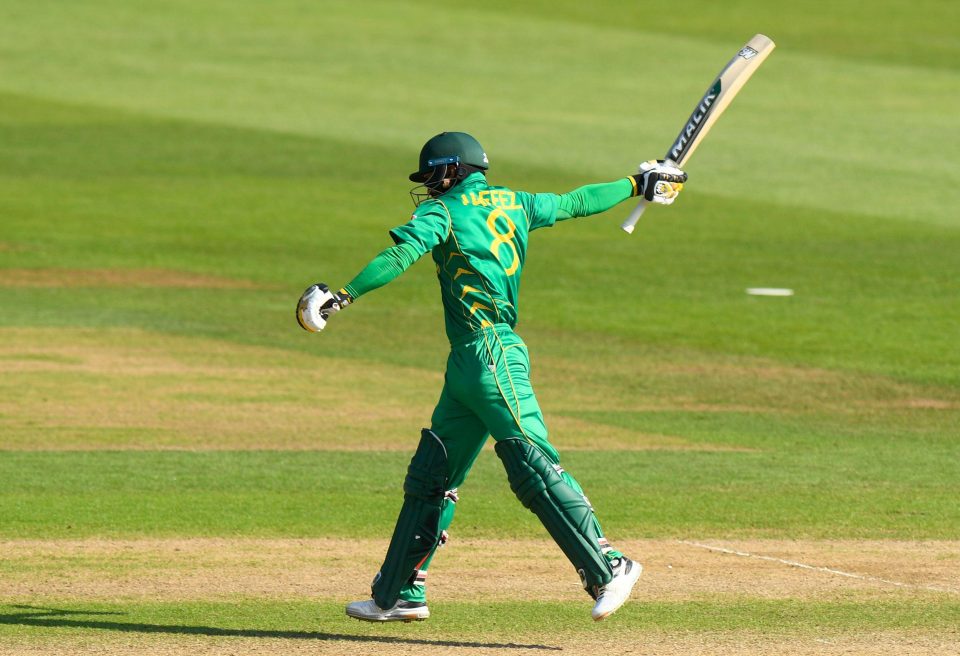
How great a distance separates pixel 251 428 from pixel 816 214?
14038 millimetres

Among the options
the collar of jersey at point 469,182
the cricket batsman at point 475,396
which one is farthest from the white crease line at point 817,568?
the collar of jersey at point 469,182

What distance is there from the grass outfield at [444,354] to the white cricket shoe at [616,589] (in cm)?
23

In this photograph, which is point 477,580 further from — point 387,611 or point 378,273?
point 378,273

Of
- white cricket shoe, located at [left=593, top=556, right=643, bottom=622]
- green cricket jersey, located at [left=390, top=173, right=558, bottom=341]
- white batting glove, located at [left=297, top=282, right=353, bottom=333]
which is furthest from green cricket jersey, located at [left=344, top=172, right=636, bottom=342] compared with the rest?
white cricket shoe, located at [left=593, top=556, right=643, bottom=622]

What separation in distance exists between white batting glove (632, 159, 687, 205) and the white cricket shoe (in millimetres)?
1915

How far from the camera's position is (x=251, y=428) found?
13.3 meters

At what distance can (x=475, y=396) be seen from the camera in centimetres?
790

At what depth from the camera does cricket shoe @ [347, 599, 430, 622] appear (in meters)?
8.13

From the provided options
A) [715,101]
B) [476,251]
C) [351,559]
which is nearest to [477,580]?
[351,559]

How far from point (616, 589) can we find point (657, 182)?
6.99ft

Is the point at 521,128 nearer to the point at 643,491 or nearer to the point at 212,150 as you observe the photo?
the point at 212,150

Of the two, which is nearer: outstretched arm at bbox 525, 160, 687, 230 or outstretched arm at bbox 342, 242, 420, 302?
outstretched arm at bbox 342, 242, 420, 302

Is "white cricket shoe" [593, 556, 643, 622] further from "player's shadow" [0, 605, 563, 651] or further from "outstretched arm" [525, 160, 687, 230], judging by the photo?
"outstretched arm" [525, 160, 687, 230]

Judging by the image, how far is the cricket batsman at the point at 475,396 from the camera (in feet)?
25.4
